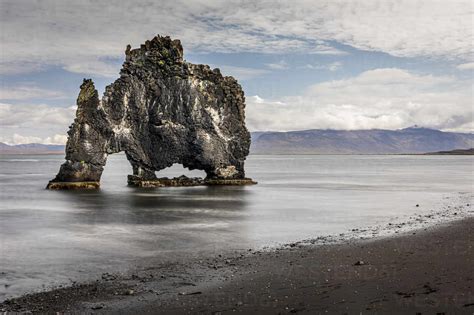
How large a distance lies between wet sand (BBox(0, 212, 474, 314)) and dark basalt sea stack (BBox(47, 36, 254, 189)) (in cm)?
3401

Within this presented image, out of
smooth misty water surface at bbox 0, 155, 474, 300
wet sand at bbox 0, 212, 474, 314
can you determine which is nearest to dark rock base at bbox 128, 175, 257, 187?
smooth misty water surface at bbox 0, 155, 474, 300

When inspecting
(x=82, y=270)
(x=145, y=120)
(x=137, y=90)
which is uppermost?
(x=137, y=90)

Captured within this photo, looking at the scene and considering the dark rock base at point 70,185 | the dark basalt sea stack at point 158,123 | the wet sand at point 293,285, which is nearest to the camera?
the wet sand at point 293,285

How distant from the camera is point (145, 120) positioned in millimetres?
49594

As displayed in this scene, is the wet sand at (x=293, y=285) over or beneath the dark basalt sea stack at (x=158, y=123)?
beneath

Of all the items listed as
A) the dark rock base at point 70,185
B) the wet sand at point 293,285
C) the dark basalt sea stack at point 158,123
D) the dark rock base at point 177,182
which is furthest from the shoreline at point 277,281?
the dark rock base at point 177,182

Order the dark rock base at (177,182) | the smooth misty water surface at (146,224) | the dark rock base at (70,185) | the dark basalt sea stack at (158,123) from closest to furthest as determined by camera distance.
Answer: the smooth misty water surface at (146,224) → the dark rock base at (70,185) → the dark basalt sea stack at (158,123) → the dark rock base at (177,182)

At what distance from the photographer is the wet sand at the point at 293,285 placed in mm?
10078

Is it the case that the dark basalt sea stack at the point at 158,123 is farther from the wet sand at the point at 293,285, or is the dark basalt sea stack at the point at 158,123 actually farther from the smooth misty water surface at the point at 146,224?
the wet sand at the point at 293,285

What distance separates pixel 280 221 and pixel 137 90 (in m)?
29.4

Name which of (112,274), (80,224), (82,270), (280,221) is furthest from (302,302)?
(80,224)

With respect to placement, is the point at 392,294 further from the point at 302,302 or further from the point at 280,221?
the point at 280,221

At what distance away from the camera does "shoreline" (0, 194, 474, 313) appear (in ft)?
33.7

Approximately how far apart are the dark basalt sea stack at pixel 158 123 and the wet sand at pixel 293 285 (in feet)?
112
